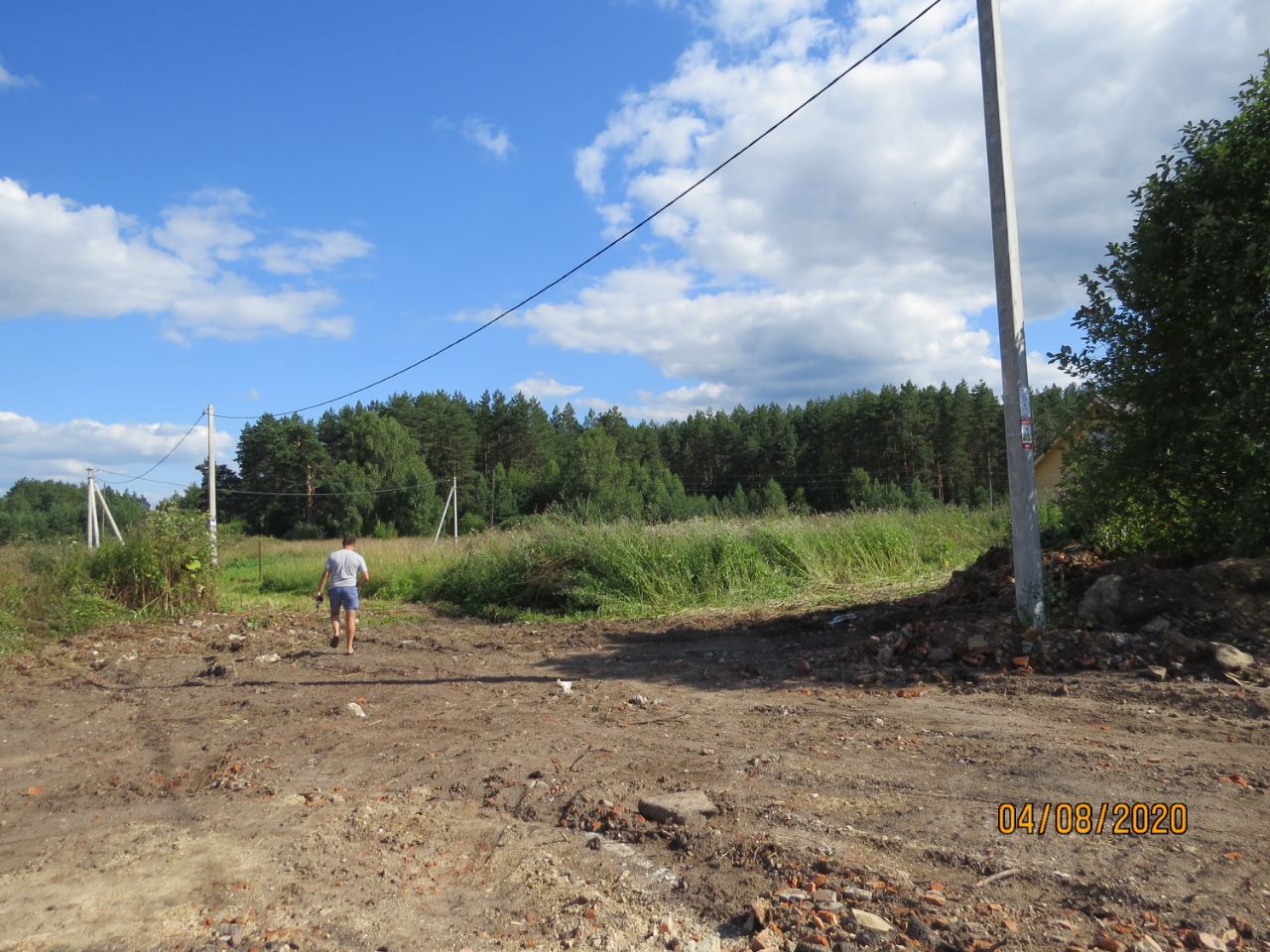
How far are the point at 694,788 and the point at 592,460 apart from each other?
5519 cm

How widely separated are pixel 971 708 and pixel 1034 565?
7.70ft

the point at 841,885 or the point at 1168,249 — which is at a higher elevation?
the point at 1168,249

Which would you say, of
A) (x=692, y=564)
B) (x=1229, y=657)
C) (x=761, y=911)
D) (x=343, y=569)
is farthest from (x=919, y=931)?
(x=692, y=564)

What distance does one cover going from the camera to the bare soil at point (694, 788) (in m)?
3.51

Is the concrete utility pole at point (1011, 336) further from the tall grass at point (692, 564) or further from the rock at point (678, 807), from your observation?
the tall grass at point (692, 564)

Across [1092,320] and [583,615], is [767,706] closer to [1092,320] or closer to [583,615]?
[1092,320]

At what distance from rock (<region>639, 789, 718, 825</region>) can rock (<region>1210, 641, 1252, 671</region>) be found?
4.58 meters

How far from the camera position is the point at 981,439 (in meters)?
59.5

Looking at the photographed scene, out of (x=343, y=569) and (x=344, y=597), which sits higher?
(x=343, y=569)

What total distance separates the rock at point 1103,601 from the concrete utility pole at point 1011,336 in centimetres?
41

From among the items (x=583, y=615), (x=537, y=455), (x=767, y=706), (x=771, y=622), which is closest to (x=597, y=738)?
(x=767, y=706)

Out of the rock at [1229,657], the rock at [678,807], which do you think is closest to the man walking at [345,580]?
the rock at [678,807]

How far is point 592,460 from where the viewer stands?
6006cm

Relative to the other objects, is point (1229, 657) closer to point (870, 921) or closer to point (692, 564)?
point (870, 921)
